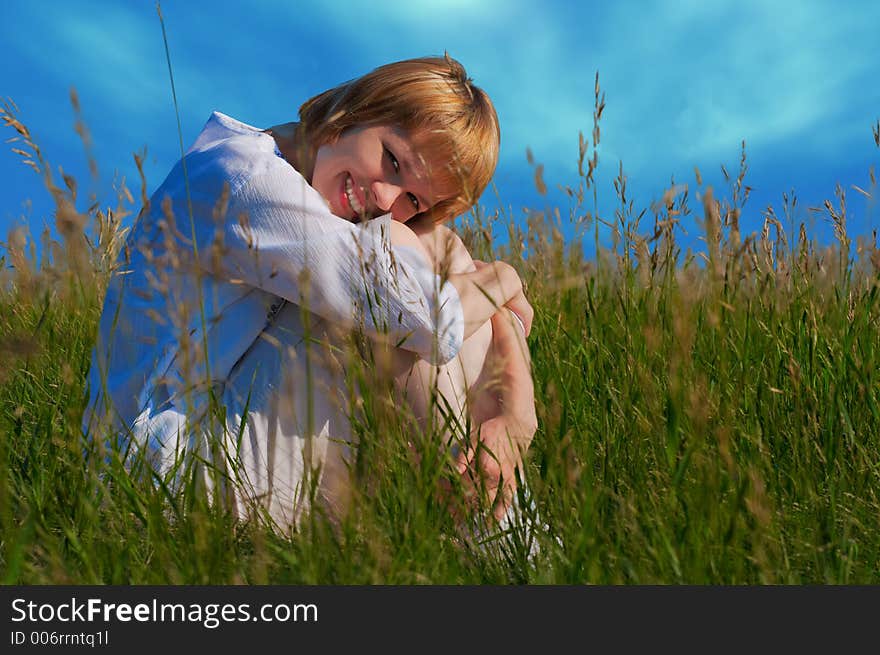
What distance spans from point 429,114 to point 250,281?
647 millimetres

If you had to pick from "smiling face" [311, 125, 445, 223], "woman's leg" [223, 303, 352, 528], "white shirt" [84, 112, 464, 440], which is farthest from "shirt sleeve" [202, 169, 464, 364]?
"smiling face" [311, 125, 445, 223]

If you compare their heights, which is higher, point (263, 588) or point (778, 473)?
point (778, 473)

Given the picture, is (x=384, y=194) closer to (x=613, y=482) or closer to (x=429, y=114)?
(x=429, y=114)

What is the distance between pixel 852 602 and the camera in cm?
126

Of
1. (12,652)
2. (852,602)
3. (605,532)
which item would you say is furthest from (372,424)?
(852,602)

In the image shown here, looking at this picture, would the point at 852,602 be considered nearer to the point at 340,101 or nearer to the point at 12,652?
the point at 12,652

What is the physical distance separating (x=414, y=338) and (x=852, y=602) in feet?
3.07

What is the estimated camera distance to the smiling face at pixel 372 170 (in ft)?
6.97

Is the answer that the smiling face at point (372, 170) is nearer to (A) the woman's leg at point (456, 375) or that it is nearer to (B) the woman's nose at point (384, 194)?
(B) the woman's nose at point (384, 194)

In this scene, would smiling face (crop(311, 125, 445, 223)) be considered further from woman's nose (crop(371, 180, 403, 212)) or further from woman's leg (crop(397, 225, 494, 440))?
woman's leg (crop(397, 225, 494, 440))

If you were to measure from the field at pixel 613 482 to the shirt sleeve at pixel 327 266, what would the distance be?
198mm

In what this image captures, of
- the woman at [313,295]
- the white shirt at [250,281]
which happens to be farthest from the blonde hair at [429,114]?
the white shirt at [250,281]

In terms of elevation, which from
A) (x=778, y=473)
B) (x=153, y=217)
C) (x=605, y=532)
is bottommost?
(x=605, y=532)

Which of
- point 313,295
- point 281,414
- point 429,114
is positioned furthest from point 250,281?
point 429,114
